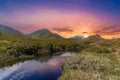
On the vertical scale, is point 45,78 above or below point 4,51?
below

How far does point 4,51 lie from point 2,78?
264ft

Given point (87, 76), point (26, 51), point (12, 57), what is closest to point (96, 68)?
point (87, 76)

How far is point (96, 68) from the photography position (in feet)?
292

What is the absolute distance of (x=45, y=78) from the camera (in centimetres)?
9156

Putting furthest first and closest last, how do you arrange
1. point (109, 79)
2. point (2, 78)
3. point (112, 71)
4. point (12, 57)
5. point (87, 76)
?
point (12, 57) → point (2, 78) → point (112, 71) → point (87, 76) → point (109, 79)

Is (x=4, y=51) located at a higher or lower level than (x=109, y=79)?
higher

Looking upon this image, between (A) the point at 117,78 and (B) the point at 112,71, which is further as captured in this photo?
(B) the point at 112,71

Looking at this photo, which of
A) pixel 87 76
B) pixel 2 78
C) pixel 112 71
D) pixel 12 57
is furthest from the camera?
pixel 12 57

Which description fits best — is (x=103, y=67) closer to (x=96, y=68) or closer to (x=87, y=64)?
(x=96, y=68)

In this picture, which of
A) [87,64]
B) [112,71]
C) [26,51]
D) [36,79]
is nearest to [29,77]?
[36,79]

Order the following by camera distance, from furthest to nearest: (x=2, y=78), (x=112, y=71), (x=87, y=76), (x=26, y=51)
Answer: (x=26, y=51) < (x=2, y=78) < (x=112, y=71) < (x=87, y=76)

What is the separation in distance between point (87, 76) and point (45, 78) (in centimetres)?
2458

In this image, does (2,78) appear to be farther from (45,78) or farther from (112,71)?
(112,71)

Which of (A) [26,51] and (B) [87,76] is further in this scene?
(A) [26,51]
